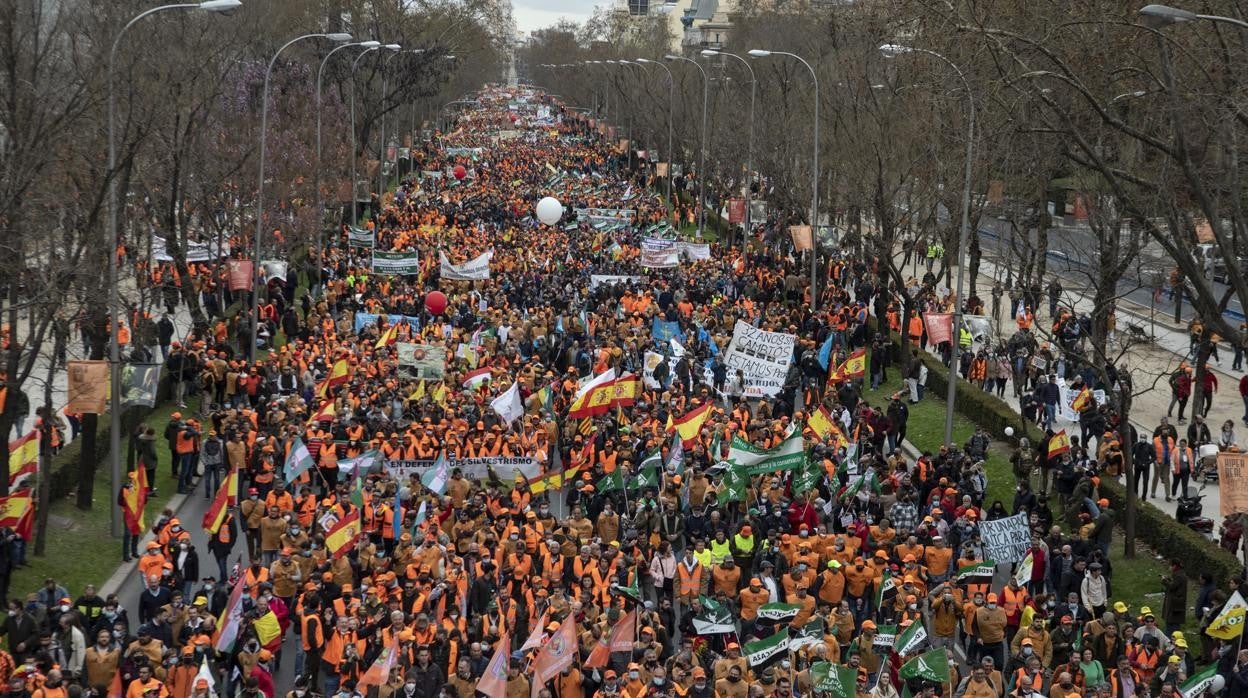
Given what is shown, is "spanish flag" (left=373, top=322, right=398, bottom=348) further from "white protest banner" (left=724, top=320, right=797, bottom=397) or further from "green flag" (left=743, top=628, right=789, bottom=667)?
"green flag" (left=743, top=628, right=789, bottom=667)

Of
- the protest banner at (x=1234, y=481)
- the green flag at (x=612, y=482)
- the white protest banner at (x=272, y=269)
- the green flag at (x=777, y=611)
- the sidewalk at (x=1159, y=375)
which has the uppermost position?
the protest banner at (x=1234, y=481)

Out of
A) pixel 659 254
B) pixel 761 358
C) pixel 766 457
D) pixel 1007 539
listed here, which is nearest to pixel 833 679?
pixel 1007 539

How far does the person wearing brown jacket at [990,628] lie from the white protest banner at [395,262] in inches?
1003

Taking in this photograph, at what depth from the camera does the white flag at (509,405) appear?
84.6 ft

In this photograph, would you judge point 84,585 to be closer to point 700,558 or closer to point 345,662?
point 345,662

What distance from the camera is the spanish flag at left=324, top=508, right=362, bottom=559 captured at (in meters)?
18.9

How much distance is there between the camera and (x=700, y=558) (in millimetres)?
18922

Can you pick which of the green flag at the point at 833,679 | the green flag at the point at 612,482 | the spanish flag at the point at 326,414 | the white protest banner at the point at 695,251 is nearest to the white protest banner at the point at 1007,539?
the green flag at the point at 833,679

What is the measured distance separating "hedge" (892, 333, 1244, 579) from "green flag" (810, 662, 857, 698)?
737 cm

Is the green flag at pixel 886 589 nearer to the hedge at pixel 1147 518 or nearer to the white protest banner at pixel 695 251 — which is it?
the hedge at pixel 1147 518

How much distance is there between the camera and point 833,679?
587 inches

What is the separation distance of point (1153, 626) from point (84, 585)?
12811 mm

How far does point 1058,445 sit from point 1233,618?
23.0 feet

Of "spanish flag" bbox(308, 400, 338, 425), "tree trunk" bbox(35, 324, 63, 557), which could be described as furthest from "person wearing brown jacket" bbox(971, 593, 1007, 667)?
"tree trunk" bbox(35, 324, 63, 557)
